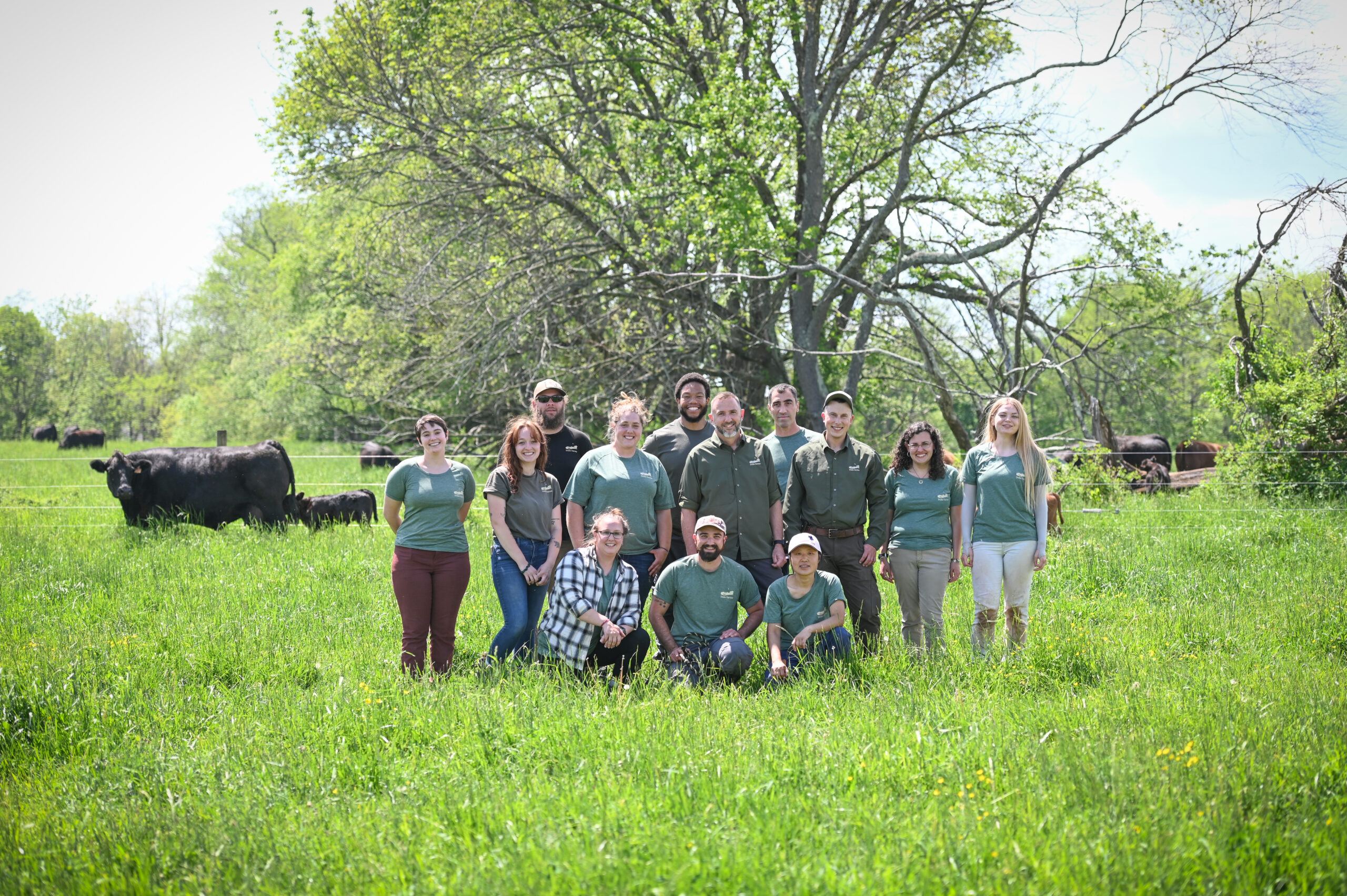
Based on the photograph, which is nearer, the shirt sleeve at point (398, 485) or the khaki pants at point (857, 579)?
the shirt sleeve at point (398, 485)

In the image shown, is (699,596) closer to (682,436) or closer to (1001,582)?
(682,436)


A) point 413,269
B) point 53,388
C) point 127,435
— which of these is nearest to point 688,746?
point 413,269

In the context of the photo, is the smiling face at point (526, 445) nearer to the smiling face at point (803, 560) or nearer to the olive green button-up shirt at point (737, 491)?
the olive green button-up shirt at point (737, 491)

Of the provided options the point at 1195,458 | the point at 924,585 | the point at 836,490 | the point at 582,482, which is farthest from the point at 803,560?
the point at 1195,458

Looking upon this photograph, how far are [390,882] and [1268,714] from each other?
4.15 meters

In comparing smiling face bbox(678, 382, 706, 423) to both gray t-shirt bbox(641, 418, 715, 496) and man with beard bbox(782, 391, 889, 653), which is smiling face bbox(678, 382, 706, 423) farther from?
man with beard bbox(782, 391, 889, 653)

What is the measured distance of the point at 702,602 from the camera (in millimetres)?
5945

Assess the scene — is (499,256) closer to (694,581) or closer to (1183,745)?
(694,581)

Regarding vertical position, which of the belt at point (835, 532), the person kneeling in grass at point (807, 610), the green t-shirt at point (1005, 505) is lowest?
the person kneeling in grass at point (807, 610)

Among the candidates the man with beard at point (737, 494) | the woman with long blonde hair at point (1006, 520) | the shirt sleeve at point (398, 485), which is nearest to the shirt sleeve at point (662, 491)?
the man with beard at point (737, 494)

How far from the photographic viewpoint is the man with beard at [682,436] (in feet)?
22.3

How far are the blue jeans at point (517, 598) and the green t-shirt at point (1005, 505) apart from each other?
2867 mm

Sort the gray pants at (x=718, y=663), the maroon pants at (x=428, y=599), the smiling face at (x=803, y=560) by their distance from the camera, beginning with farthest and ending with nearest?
the maroon pants at (x=428, y=599) → the smiling face at (x=803, y=560) → the gray pants at (x=718, y=663)

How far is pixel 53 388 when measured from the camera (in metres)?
56.0
